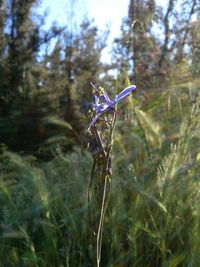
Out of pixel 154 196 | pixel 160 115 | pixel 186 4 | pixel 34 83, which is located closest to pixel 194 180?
pixel 154 196

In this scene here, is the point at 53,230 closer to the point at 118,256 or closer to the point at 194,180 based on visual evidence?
the point at 118,256

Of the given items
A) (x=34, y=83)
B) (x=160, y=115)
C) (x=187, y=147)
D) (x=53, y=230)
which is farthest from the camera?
(x=34, y=83)

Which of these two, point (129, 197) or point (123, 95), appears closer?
point (123, 95)

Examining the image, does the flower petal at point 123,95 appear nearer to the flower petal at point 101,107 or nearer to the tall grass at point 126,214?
the flower petal at point 101,107

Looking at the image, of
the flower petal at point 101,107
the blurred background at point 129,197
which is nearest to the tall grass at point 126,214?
the blurred background at point 129,197

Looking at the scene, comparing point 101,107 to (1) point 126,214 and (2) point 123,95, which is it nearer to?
(2) point 123,95

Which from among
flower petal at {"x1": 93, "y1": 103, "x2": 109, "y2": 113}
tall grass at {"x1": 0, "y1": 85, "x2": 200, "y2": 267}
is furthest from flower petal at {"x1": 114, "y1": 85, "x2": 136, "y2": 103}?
tall grass at {"x1": 0, "y1": 85, "x2": 200, "y2": 267}

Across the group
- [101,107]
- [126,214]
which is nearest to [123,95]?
[101,107]

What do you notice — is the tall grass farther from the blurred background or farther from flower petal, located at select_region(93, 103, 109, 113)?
flower petal, located at select_region(93, 103, 109, 113)
